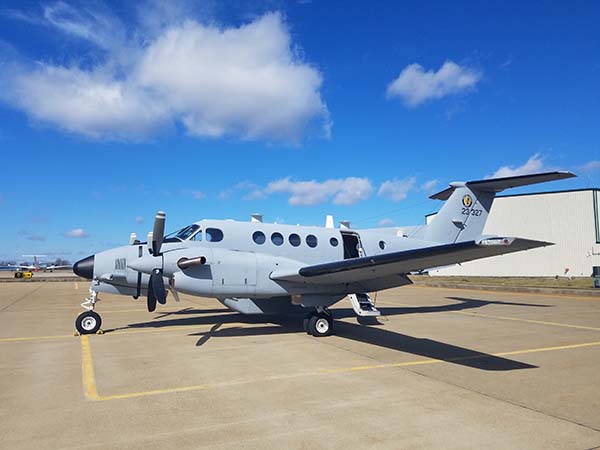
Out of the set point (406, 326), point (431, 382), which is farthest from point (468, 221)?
point (431, 382)

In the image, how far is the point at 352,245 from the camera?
46.5 feet

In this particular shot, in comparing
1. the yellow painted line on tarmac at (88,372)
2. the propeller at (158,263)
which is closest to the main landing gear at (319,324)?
the propeller at (158,263)

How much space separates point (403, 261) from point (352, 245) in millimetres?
5077

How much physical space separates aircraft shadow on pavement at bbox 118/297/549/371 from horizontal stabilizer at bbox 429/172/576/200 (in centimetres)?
485

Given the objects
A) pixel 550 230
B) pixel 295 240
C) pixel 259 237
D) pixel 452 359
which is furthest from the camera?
pixel 550 230

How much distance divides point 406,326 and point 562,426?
8.09 meters

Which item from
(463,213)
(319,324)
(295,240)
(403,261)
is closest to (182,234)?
(295,240)

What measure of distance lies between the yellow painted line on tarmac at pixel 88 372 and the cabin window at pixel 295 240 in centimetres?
591

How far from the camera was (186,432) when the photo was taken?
4820 mm

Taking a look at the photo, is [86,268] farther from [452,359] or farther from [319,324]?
[452,359]

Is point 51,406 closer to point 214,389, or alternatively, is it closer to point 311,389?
point 214,389

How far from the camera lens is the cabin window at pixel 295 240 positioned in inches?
505

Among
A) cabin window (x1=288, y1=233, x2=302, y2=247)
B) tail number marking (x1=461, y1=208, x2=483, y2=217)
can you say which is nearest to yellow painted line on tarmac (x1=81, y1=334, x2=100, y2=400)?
cabin window (x1=288, y1=233, x2=302, y2=247)

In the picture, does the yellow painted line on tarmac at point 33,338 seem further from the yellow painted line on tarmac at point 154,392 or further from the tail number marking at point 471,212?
the tail number marking at point 471,212
